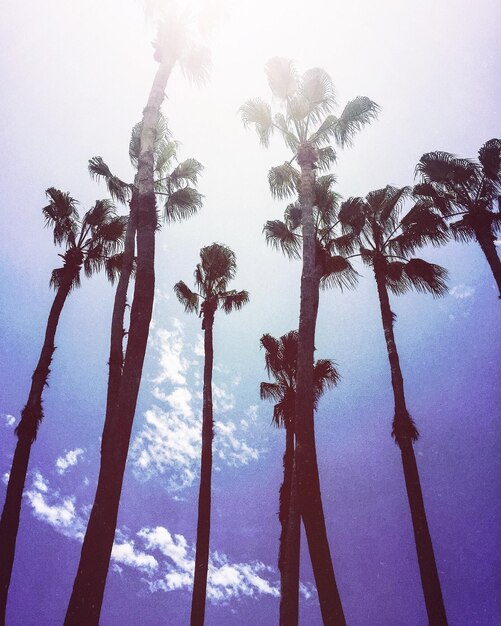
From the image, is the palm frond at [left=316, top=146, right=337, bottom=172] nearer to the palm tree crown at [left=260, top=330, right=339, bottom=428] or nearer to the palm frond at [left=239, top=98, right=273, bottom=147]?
the palm frond at [left=239, top=98, right=273, bottom=147]

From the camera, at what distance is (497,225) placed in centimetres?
1525

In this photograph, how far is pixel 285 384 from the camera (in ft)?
60.7

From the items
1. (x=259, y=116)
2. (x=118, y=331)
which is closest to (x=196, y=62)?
(x=259, y=116)

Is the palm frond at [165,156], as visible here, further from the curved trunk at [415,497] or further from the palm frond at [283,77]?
the curved trunk at [415,497]

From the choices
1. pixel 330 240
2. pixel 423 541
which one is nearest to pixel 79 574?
pixel 423 541

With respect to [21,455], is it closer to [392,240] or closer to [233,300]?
[233,300]

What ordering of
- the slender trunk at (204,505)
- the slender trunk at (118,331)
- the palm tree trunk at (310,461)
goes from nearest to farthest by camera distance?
the palm tree trunk at (310,461) < the slender trunk at (118,331) < the slender trunk at (204,505)

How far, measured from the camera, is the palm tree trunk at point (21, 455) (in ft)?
35.6

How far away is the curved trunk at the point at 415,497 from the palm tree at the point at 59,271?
33.2 feet

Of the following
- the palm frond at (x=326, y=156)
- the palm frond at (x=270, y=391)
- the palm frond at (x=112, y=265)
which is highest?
the palm frond at (x=326, y=156)

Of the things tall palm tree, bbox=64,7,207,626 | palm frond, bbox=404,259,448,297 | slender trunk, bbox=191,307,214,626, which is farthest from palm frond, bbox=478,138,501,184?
slender trunk, bbox=191,307,214,626

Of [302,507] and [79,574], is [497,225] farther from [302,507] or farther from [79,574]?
[79,574]

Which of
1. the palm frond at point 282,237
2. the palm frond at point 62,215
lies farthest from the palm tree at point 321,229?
→ the palm frond at point 62,215

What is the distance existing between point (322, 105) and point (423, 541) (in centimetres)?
1265
